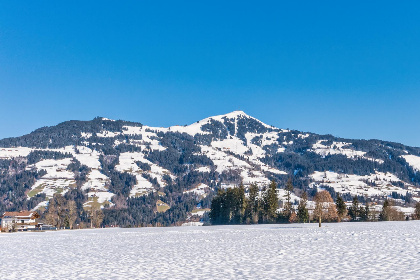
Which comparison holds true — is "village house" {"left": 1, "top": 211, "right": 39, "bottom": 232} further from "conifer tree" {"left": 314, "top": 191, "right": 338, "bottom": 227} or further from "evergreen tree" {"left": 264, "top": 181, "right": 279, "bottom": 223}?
"conifer tree" {"left": 314, "top": 191, "right": 338, "bottom": 227}

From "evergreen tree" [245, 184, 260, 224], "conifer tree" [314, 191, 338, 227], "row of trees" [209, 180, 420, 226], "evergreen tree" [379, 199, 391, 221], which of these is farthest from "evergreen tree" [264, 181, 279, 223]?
"evergreen tree" [379, 199, 391, 221]

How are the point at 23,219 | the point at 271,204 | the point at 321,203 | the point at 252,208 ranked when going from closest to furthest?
the point at 321,203
the point at 271,204
the point at 252,208
the point at 23,219

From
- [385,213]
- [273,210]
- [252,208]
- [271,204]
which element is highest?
[271,204]

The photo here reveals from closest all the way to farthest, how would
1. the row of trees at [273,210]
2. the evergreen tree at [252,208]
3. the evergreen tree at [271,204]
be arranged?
the row of trees at [273,210], the evergreen tree at [271,204], the evergreen tree at [252,208]

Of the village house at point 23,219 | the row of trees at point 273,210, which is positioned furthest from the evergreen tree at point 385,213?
the village house at point 23,219

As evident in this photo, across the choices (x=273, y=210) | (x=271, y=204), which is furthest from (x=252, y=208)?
(x=273, y=210)

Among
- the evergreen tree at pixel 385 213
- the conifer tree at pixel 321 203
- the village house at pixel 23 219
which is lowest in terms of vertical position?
the village house at pixel 23 219

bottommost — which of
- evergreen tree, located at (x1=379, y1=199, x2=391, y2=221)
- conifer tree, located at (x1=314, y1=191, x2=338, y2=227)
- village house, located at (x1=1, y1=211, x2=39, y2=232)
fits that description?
village house, located at (x1=1, y1=211, x2=39, y2=232)

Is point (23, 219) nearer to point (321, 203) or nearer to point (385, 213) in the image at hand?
point (321, 203)

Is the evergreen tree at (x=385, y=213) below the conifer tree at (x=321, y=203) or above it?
below

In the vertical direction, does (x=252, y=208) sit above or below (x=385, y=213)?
above

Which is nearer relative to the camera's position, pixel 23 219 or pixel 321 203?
pixel 321 203

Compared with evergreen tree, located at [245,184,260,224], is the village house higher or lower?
lower

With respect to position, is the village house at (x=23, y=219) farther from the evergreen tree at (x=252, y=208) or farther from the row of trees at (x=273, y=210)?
the evergreen tree at (x=252, y=208)
